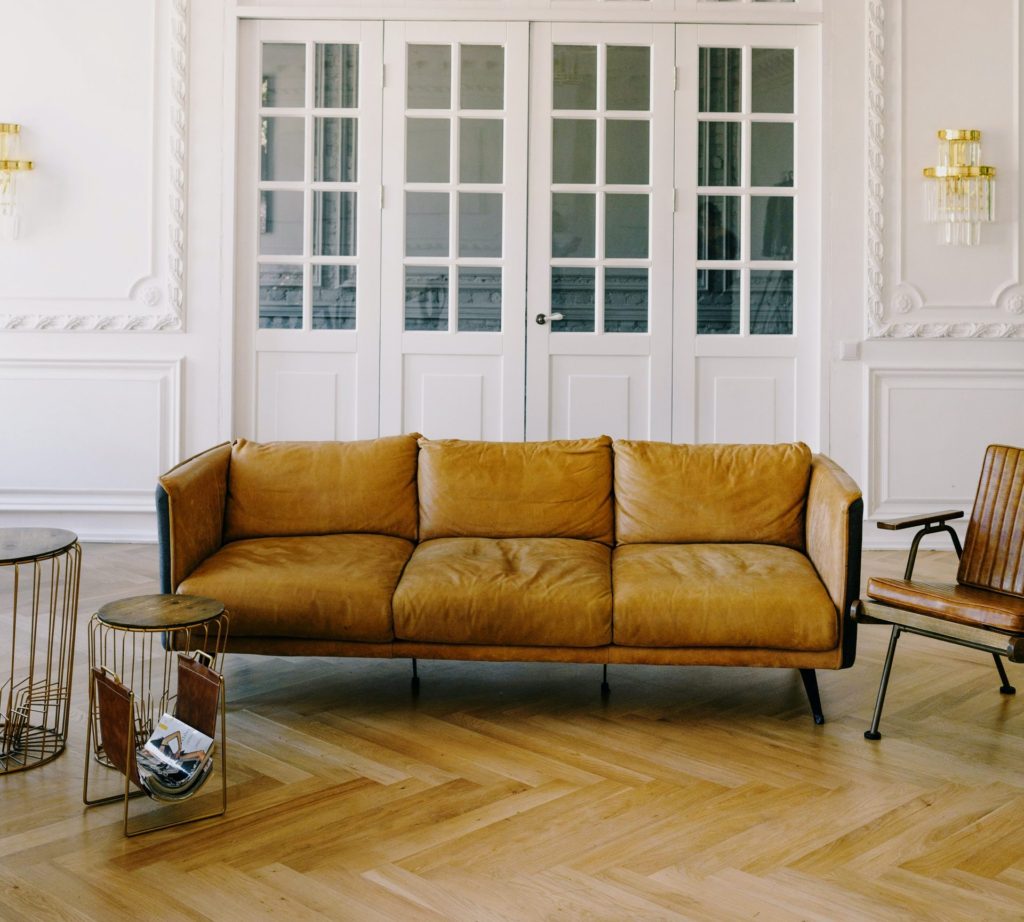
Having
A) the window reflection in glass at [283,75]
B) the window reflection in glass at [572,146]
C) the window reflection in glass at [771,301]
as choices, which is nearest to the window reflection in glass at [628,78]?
the window reflection in glass at [572,146]

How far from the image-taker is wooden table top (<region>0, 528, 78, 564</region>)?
9.46 feet

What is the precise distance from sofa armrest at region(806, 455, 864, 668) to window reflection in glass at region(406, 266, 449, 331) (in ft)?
9.71

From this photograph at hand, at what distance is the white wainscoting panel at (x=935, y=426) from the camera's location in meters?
6.03

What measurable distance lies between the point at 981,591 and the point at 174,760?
7.67ft

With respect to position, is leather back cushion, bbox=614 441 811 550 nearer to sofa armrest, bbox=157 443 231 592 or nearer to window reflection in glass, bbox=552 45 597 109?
sofa armrest, bbox=157 443 231 592

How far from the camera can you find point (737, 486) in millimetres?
3879

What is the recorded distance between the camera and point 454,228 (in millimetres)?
6035

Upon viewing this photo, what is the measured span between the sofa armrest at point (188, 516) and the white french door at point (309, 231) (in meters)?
2.23

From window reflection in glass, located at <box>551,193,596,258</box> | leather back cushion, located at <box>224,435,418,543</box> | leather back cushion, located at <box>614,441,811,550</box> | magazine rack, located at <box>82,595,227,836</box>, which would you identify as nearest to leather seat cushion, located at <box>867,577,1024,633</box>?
leather back cushion, located at <box>614,441,811,550</box>

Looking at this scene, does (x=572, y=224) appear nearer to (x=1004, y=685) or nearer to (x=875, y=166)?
(x=875, y=166)

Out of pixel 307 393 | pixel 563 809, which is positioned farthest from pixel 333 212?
pixel 563 809

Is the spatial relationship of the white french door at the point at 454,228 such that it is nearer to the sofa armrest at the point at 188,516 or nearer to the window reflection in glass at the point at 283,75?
the window reflection in glass at the point at 283,75

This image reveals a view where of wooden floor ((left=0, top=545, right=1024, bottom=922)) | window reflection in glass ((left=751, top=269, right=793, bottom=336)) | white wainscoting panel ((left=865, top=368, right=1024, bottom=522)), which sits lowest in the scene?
wooden floor ((left=0, top=545, right=1024, bottom=922))

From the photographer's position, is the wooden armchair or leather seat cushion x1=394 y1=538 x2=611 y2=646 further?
leather seat cushion x1=394 y1=538 x2=611 y2=646
